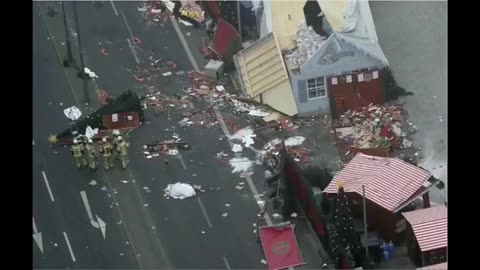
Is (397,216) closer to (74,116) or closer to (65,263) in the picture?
(65,263)

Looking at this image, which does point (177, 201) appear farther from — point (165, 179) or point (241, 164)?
point (241, 164)

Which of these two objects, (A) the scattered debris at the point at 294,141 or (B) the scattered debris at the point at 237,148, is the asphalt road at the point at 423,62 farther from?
(B) the scattered debris at the point at 237,148

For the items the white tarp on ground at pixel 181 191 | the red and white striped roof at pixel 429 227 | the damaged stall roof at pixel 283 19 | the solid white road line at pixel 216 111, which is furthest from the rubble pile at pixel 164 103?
the red and white striped roof at pixel 429 227

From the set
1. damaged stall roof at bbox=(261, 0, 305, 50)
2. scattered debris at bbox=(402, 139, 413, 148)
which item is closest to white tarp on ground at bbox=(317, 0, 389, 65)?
damaged stall roof at bbox=(261, 0, 305, 50)

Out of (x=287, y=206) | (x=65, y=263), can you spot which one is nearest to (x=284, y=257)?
(x=287, y=206)

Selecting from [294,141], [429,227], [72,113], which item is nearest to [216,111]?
[294,141]
